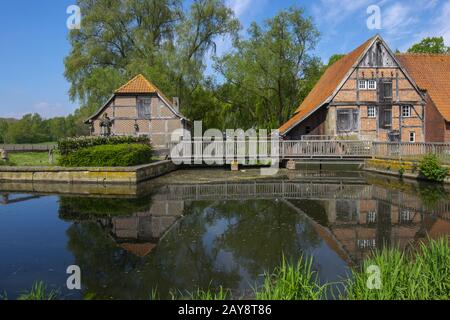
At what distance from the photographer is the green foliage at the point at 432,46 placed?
3850 centimetres

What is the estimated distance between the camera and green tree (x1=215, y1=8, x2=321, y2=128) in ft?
113

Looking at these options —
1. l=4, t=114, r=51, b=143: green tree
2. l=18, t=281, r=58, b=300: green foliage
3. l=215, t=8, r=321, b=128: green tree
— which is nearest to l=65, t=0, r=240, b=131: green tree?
l=215, t=8, r=321, b=128: green tree

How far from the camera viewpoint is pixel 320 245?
24.2 feet

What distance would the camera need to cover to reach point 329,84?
27984 mm

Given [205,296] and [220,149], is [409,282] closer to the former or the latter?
[205,296]

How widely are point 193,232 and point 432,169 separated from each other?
11.6m

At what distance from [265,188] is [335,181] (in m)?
4.22

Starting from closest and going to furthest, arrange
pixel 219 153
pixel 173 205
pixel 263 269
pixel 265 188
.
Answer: pixel 263 269 → pixel 173 205 → pixel 265 188 → pixel 219 153

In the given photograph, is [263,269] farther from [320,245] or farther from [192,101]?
[192,101]

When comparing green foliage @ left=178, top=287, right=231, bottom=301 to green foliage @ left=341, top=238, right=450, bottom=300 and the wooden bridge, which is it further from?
the wooden bridge

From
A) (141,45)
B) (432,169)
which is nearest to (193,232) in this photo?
(432,169)

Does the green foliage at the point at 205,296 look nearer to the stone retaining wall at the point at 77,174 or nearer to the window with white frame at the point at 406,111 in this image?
the stone retaining wall at the point at 77,174

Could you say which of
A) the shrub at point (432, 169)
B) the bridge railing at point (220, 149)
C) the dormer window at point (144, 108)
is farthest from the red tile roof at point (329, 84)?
the shrub at point (432, 169)

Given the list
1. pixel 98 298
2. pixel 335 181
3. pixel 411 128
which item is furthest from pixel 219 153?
pixel 98 298
